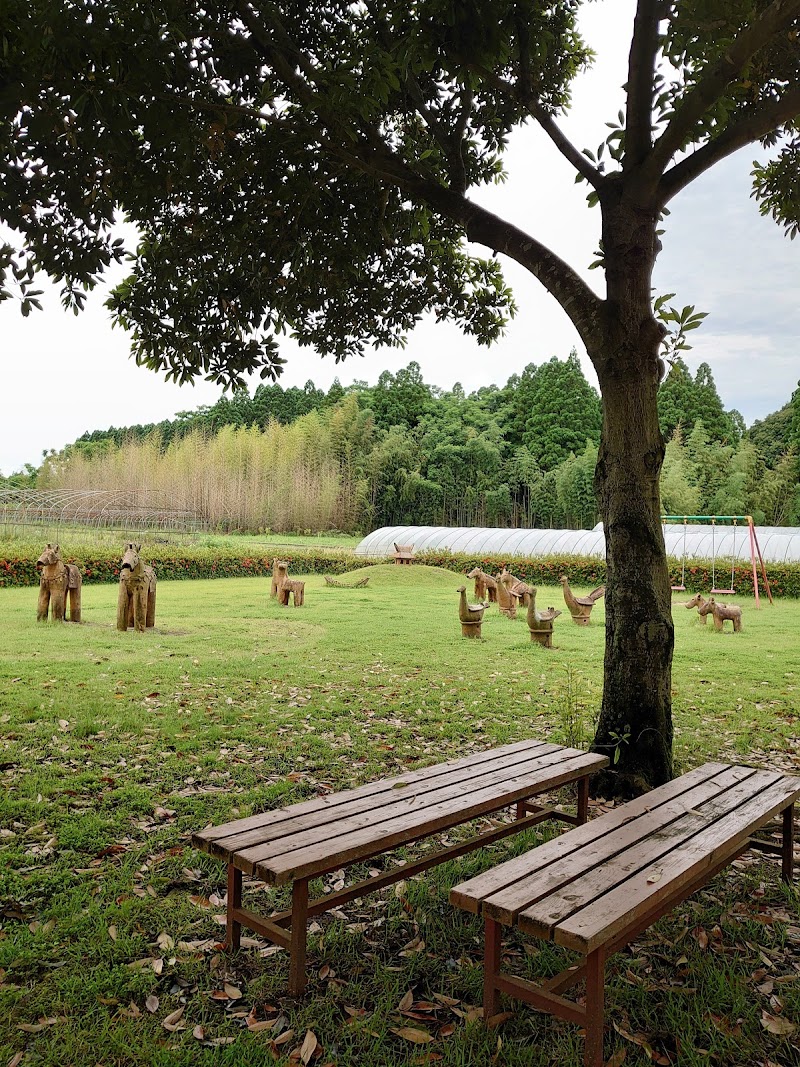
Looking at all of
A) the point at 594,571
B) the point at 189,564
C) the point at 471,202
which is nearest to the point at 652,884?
the point at 471,202

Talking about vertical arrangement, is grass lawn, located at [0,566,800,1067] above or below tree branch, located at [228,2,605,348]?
below

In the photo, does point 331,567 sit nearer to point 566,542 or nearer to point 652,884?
point 566,542

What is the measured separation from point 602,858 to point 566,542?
22.5 m

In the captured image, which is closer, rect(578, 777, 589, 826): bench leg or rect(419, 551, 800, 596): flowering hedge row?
rect(578, 777, 589, 826): bench leg

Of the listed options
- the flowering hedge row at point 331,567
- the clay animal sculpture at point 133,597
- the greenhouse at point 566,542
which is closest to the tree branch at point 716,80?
the clay animal sculpture at point 133,597

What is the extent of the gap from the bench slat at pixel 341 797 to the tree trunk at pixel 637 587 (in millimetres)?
621

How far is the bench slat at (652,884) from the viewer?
2074 mm

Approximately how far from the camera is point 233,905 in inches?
110

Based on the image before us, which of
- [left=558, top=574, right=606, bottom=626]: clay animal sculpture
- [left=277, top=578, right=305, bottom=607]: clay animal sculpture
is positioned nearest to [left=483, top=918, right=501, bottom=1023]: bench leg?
[left=558, top=574, right=606, bottom=626]: clay animal sculpture

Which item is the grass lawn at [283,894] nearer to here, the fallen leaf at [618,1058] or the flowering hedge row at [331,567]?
the fallen leaf at [618,1058]

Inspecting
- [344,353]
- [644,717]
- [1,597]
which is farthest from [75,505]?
[644,717]

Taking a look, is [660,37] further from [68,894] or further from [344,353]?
[68,894]

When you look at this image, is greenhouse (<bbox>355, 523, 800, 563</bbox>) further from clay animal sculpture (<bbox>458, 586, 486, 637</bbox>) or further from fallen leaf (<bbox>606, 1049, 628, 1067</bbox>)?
fallen leaf (<bbox>606, 1049, 628, 1067</bbox>)

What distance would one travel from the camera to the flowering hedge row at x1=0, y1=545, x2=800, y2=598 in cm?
1723
